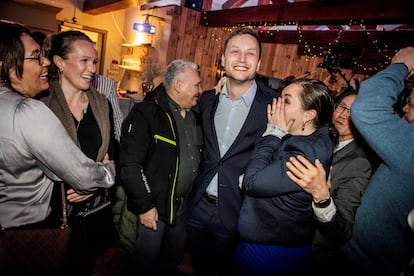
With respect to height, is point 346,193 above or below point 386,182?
below

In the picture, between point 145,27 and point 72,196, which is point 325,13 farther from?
point 145,27

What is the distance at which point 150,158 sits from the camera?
1833 mm

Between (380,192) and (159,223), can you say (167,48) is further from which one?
(380,192)

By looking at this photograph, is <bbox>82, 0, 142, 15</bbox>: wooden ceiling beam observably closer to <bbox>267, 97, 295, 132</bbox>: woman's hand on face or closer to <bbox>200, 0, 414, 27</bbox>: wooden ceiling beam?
<bbox>200, 0, 414, 27</bbox>: wooden ceiling beam

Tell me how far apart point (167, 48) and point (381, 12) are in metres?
4.95

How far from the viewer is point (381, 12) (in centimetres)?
342

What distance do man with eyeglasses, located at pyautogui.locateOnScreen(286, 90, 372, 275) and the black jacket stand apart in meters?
0.91

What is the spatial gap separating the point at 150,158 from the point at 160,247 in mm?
734

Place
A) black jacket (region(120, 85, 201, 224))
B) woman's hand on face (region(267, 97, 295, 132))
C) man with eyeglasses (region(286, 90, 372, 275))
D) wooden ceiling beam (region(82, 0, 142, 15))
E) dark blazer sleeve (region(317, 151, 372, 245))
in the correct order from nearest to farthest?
man with eyeglasses (region(286, 90, 372, 275)) → dark blazer sleeve (region(317, 151, 372, 245)) → woman's hand on face (region(267, 97, 295, 132)) → black jacket (region(120, 85, 201, 224)) → wooden ceiling beam (region(82, 0, 142, 15))

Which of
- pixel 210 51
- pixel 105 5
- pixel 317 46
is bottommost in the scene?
pixel 210 51

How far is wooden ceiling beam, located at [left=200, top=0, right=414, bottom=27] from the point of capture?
10.9 feet

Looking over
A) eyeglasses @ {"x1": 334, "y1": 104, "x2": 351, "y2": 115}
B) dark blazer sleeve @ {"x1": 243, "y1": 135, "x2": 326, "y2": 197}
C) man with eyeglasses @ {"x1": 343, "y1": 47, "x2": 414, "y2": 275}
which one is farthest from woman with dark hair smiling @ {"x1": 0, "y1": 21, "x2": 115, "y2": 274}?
eyeglasses @ {"x1": 334, "y1": 104, "x2": 351, "y2": 115}

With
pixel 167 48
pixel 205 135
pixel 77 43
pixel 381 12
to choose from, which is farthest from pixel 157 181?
pixel 167 48

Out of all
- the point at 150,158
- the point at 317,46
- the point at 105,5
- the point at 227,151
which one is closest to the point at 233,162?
the point at 227,151
